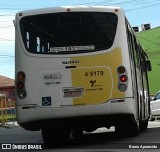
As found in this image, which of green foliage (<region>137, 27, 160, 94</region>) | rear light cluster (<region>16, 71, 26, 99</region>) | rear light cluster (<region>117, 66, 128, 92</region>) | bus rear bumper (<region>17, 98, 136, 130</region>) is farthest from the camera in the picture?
green foliage (<region>137, 27, 160, 94</region>)

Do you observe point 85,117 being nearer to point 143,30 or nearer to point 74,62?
point 74,62

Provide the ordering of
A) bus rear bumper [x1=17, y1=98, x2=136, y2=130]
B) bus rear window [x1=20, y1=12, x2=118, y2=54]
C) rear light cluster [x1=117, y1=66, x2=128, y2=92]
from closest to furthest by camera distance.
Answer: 1. bus rear bumper [x1=17, y1=98, x2=136, y2=130]
2. rear light cluster [x1=117, y1=66, x2=128, y2=92]
3. bus rear window [x1=20, y1=12, x2=118, y2=54]

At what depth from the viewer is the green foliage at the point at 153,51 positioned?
181ft

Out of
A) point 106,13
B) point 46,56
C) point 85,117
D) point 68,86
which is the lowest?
point 85,117

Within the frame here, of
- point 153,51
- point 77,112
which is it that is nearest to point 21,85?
point 77,112

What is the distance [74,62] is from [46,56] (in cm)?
63

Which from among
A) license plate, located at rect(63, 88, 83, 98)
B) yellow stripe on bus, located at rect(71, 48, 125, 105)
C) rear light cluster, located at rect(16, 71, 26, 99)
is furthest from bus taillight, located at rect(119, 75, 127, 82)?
rear light cluster, located at rect(16, 71, 26, 99)

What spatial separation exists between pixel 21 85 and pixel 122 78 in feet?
7.07

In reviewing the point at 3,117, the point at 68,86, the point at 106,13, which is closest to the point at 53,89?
the point at 68,86

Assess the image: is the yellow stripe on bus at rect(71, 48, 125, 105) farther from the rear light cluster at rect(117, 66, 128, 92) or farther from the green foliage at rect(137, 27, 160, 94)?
the green foliage at rect(137, 27, 160, 94)

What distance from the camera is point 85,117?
34.3 feet

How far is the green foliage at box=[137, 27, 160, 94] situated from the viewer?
55188mm

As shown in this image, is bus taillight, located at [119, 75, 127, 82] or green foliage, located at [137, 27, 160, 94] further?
green foliage, located at [137, 27, 160, 94]

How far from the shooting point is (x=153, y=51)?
57062 millimetres
